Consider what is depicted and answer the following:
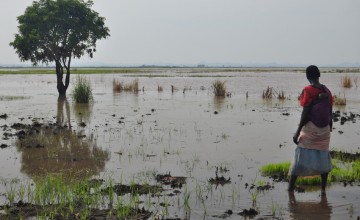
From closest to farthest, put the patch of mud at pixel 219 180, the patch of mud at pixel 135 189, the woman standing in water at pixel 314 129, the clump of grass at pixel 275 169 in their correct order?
1. the woman standing in water at pixel 314 129
2. the patch of mud at pixel 135 189
3. the patch of mud at pixel 219 180
4. the clump of grass at pixel 275 169

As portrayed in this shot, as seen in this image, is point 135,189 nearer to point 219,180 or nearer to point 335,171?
point 219,180

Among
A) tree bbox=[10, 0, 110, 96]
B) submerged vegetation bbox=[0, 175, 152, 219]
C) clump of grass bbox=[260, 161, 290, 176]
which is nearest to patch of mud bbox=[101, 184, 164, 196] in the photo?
submerged vegetation bbox=[0, 175, 152, 219]

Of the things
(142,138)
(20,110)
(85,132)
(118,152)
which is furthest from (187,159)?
(20,110)

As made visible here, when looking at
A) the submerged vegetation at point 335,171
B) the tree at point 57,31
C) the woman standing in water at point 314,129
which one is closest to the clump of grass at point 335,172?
the submerged vegetation at point 335,171

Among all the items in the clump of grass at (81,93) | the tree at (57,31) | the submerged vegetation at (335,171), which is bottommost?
the submerged vegetation at (335,171)

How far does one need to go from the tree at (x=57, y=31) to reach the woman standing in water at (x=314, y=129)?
71.4 feet

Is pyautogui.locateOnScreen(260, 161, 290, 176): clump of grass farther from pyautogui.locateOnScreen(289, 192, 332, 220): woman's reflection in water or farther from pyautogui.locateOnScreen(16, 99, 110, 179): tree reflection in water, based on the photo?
pyautogui.locateOnScreen(16, 99, 110, 179): tree reflection in water

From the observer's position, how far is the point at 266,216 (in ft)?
19.8

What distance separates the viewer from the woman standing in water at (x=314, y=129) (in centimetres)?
680

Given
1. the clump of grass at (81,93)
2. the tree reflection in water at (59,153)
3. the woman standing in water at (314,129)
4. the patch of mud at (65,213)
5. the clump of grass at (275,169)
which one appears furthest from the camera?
the clump of grass at (81,93)

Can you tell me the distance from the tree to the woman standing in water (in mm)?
21770

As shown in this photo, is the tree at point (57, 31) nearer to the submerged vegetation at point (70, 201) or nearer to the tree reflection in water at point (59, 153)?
the tree reflection in water at point (59, 153)

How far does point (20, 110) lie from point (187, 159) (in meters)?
13.0

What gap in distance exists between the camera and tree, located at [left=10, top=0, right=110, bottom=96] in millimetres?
26375
